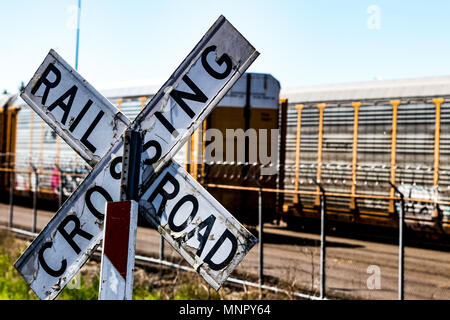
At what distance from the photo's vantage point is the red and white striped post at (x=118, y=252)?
1.99m

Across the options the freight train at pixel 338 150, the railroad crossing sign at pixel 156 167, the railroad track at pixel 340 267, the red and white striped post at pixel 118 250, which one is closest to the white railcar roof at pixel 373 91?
the freight train at pixel 338 150

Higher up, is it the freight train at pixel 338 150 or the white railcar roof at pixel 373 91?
the white railcar roof at pixel 373 91

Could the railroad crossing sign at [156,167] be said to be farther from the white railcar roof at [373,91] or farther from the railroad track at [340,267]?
the white railcar roof at [373,91]

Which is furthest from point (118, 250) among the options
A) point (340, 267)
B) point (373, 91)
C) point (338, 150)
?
point (373, 91)

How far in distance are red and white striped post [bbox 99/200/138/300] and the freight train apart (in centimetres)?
984

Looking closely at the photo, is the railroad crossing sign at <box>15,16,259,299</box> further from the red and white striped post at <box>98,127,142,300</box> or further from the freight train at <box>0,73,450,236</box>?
the freight train at <box>0,73,450,236</box>

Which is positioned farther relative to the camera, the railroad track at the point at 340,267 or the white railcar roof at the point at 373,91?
the white railcar roof at the point at 373,91

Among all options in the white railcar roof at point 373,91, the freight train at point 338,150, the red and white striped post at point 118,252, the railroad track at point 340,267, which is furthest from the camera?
the white railcar roof at point 373,91

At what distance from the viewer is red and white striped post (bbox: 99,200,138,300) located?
1.99 m

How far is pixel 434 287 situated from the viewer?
7.19m

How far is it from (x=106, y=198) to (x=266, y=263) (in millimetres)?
7288

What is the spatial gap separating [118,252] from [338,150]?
40.4 feet

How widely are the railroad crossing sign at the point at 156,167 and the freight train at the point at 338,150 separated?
380 inches

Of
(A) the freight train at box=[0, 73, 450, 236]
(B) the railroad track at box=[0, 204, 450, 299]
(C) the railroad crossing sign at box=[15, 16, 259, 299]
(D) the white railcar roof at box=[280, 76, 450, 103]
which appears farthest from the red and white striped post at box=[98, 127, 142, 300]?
(D) the white railcar roof at box=[280, 76, 450, 103]
